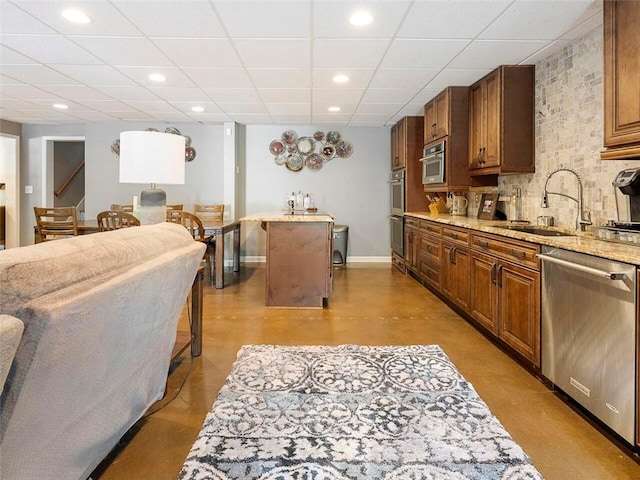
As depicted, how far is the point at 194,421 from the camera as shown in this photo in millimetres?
1972

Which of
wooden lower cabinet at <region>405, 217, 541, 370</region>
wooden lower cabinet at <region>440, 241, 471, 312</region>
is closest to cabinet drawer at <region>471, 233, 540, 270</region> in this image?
wooden lower cabinet at <region>405, 217, 541, 370</region>

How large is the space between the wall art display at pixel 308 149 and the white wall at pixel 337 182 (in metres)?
0.07

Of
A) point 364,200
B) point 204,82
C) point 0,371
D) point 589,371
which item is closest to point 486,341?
point 589,371

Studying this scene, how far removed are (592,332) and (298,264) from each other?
2602mm

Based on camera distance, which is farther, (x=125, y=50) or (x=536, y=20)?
(x=125, y=50)

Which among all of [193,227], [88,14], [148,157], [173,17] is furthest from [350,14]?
[193,227]

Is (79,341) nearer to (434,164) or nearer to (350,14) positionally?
(350,14)

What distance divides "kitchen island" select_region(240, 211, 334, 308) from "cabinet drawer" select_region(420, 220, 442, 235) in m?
1.18

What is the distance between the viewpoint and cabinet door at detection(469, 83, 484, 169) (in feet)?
13.3

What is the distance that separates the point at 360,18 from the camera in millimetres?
2709

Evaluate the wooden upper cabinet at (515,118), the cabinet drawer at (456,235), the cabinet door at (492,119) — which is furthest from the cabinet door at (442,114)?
the cabinet drawer at (456,235)

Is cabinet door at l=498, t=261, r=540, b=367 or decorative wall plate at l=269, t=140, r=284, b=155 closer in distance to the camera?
cabinet door at l=498, t=261, r=540, b=367

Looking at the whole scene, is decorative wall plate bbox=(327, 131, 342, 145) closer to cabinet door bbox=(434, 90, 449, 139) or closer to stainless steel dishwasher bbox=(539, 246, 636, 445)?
cabinet door bbox=(434, 90, 449, 139)

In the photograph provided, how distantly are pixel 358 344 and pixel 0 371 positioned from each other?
98.5 inches
